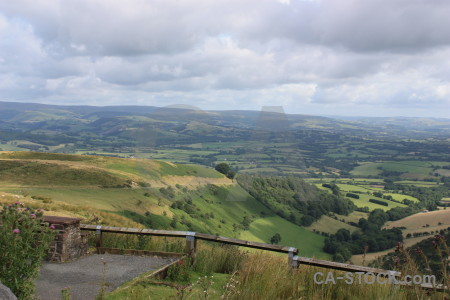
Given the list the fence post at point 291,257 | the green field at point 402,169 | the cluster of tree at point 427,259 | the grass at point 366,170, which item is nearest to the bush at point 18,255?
the fence post at point 291,257

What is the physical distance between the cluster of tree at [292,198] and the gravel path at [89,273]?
79.9 metres

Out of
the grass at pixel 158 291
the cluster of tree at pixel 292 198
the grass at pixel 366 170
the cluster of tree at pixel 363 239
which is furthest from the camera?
the grass at pixel 366 170

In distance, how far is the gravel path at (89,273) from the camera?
8.33 m

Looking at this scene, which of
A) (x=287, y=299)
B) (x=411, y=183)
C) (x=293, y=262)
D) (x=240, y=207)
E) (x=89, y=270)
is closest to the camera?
(x=287, y=299)

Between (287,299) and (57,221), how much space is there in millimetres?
6796

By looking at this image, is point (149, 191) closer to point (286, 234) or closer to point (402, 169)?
point (286, 234)

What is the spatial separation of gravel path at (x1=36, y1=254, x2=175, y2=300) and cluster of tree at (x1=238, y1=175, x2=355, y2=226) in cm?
7989

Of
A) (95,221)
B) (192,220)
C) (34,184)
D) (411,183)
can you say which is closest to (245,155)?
(192,220)

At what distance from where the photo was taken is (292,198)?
325 feet

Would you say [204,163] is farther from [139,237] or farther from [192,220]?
[139,237]

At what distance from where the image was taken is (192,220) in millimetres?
65062

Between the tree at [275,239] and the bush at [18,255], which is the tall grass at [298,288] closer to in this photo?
the bush at [18,255]

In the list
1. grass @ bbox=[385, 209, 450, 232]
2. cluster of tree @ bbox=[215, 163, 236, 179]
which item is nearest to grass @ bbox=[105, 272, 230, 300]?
cluster of tree @ bbox=[215, 163, 236, 179]

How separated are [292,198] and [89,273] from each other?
92167 mm
